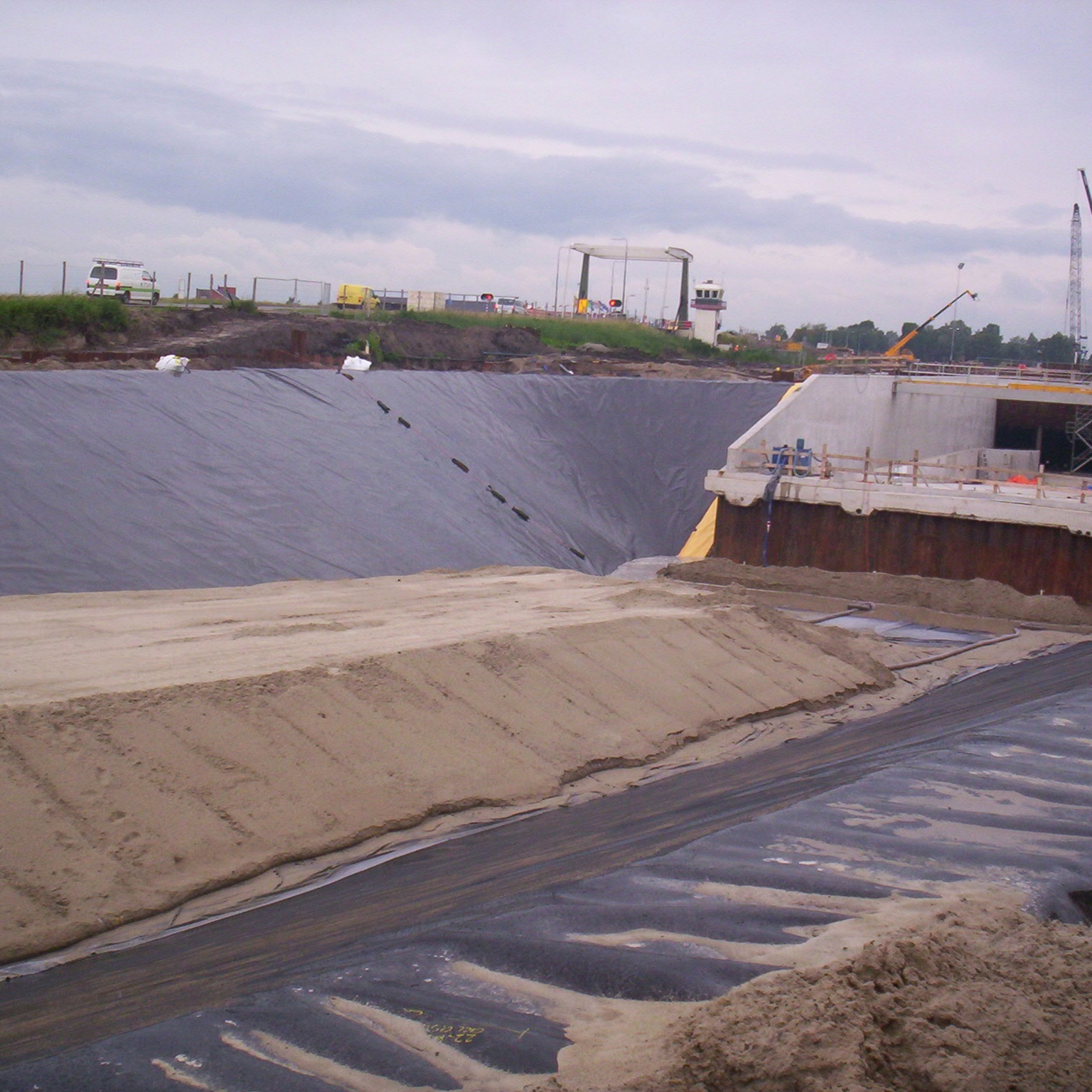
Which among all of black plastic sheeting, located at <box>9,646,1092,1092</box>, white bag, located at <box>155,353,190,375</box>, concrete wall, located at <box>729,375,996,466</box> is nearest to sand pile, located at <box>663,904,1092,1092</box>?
black plastic sheeting, located at <box>9,646,1092,1092</box>

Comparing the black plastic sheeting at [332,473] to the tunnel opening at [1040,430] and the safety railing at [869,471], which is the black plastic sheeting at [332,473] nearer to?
the safety railing at [869,471]

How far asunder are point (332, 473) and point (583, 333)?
29.9 meters

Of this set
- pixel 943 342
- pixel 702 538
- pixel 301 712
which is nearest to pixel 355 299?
pixel 702 538

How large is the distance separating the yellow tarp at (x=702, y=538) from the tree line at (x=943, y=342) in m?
76.1

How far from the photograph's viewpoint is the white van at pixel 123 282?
39.4 metres

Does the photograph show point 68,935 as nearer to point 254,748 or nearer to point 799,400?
point 254,748

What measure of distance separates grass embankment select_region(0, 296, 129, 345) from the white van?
24.1ft

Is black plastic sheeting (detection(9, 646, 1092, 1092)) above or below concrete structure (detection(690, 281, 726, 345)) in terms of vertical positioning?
below

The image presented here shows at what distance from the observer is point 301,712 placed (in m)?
10.0

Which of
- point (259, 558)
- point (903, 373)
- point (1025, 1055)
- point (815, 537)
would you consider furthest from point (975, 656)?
point (903, 373)

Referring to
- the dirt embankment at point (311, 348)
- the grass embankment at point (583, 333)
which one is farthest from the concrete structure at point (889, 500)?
the grass embankment at point (583, 333)

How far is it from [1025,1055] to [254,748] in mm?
6220

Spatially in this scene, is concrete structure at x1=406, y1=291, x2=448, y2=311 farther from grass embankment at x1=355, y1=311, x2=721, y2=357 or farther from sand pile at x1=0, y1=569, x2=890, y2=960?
sand pile at x1=0, y1=569, x2=890, y2=960

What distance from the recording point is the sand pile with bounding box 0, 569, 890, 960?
796 centimetres
